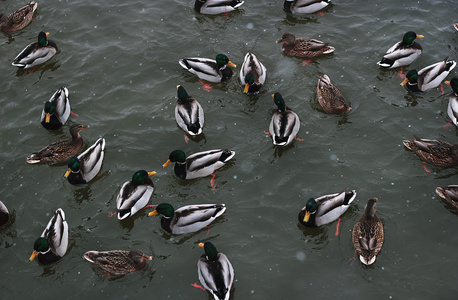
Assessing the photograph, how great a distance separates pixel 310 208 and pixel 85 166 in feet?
15.6

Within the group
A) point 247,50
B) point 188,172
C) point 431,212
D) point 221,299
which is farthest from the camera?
point 247,50

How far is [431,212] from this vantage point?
922 centimetres

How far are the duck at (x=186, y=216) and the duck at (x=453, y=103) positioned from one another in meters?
5.76

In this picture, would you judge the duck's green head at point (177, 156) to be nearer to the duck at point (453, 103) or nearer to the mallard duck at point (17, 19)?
the duck at point (453, 103)

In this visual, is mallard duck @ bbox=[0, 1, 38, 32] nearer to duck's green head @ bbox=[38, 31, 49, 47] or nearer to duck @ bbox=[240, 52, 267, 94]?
duck's green head @ bbox=[38, 31, 49, 47]

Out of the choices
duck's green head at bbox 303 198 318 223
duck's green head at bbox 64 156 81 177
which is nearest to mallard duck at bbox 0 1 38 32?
duck's green head at bbox 64 156 81 177

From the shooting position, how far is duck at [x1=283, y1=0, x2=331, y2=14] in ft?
45.9

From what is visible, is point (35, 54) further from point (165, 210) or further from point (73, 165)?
point (165, 210)

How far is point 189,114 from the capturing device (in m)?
10.7

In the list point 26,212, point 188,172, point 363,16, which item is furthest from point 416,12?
point 26,212

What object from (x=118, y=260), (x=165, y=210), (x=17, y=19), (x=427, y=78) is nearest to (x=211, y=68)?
(x=165, y=210)

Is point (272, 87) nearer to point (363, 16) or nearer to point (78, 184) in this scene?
point (363, 16)

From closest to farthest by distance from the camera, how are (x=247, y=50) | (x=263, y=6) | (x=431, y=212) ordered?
(x=431, y=212), (x=247, y=50), (x=263, y=6)

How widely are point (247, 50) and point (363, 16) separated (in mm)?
3697
